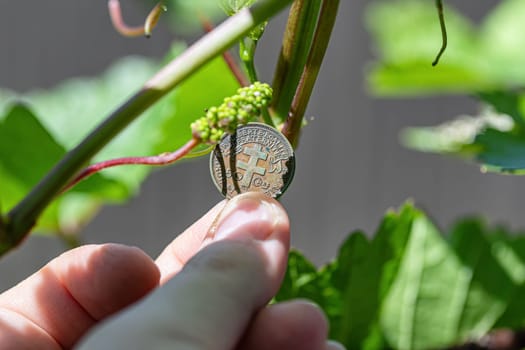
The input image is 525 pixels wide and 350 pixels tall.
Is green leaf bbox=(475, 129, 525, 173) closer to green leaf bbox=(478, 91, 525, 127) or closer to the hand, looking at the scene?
green leaf bbox=(478, 91, 525, 127)

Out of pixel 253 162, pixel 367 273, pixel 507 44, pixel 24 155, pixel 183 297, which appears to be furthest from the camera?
pixel 507 44

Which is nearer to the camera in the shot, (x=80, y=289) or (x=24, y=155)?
(x=80, y=289)

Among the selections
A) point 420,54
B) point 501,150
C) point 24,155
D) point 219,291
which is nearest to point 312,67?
point 219,291

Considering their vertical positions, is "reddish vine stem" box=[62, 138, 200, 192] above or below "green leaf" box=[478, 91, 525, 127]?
above

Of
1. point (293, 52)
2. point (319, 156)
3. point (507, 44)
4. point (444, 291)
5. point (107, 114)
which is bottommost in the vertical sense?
point (319, 156)

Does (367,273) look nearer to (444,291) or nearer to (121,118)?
(444,291)

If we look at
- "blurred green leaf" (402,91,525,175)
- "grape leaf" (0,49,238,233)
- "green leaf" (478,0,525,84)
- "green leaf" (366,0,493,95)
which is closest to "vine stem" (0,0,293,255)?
"blurred green leaf" (402,91,525,175)

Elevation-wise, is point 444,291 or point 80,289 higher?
point 80,289
